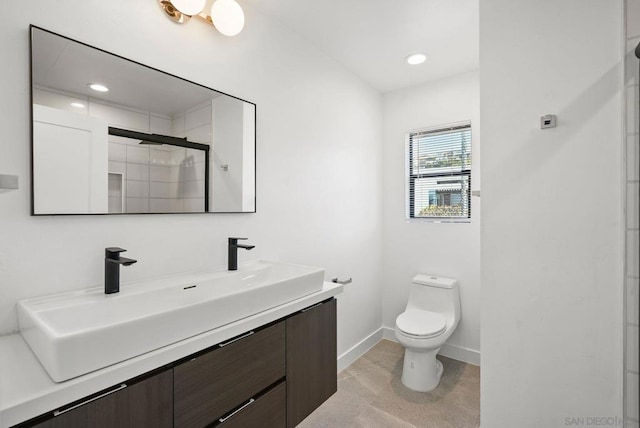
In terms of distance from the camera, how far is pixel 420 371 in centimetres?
228

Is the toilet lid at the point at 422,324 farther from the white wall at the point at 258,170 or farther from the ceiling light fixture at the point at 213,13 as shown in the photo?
the ceiling light fixture at the point at 213,13

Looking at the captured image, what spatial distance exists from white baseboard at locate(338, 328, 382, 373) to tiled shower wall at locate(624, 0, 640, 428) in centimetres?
170

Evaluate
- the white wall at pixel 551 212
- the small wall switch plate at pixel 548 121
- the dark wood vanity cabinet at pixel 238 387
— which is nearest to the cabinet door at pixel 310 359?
the dark wood vanity cabinet at pixel 238 387

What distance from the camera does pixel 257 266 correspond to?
5.79 feet

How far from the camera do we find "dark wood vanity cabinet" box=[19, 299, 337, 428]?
0.84m

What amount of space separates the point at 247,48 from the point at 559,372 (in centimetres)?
229

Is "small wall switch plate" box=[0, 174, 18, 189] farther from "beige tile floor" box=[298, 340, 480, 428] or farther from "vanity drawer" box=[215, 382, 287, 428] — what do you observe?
"beige tile floor" box=[298, 340, 480, 428]

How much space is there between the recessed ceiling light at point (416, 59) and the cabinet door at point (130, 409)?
8.31 ft

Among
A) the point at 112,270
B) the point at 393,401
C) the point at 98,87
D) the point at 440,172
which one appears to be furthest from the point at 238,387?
the point at 440,172

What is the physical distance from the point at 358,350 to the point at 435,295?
32.6 inches

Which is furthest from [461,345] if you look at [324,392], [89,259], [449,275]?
[89,259]

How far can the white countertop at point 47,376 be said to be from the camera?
2.24 feet

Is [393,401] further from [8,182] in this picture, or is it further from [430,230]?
[8,182]

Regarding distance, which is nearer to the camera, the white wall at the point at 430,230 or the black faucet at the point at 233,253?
the black faucet at the point at 233,253
